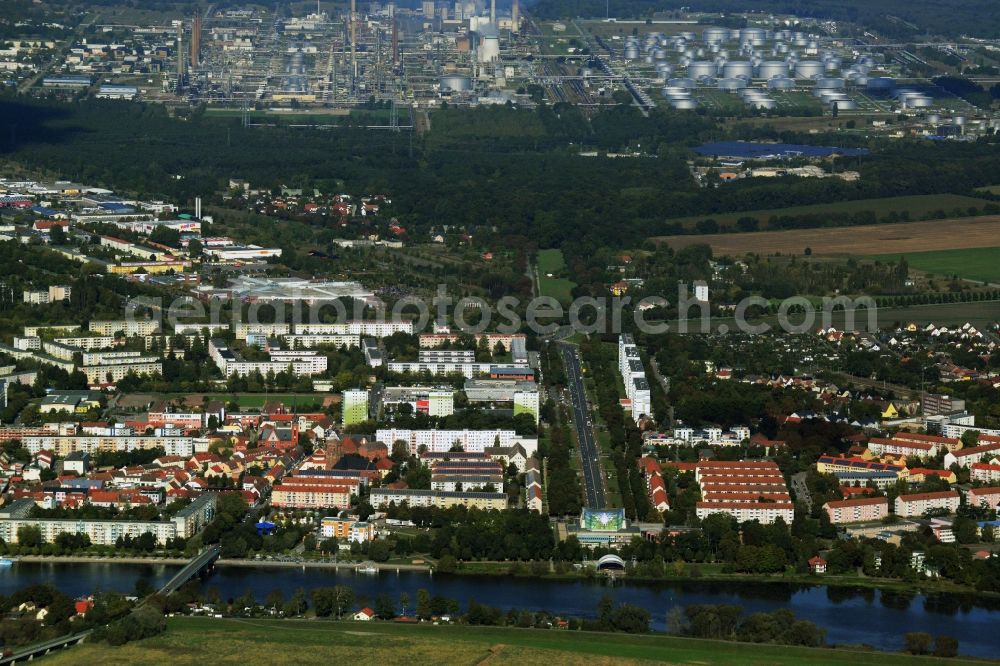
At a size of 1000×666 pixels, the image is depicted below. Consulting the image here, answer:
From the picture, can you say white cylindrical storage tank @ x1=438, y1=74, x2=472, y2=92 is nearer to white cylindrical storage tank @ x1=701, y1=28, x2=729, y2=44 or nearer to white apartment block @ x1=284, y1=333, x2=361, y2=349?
white cylindrical storage tank @ x1=701, y1=28, x2=729, y2=44

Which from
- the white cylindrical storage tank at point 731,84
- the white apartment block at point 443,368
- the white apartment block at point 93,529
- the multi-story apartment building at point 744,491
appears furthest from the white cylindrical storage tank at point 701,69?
the white apartment block at point 93,529

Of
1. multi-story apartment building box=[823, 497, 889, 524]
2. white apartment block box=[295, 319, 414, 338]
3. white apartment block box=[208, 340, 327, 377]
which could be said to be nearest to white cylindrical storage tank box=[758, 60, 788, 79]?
white apartment block box=[295, 319, 414, 338]

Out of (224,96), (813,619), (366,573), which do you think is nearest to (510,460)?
(366,573)

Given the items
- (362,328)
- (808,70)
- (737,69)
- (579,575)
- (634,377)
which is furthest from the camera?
(808,70)

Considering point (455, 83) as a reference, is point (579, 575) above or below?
below

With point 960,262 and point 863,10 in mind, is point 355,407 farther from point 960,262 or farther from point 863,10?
point 863,10

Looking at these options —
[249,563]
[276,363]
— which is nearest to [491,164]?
[276,363]

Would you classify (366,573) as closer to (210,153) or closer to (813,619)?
(813,619)

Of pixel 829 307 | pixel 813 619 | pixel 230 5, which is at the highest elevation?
pixel 230 5
